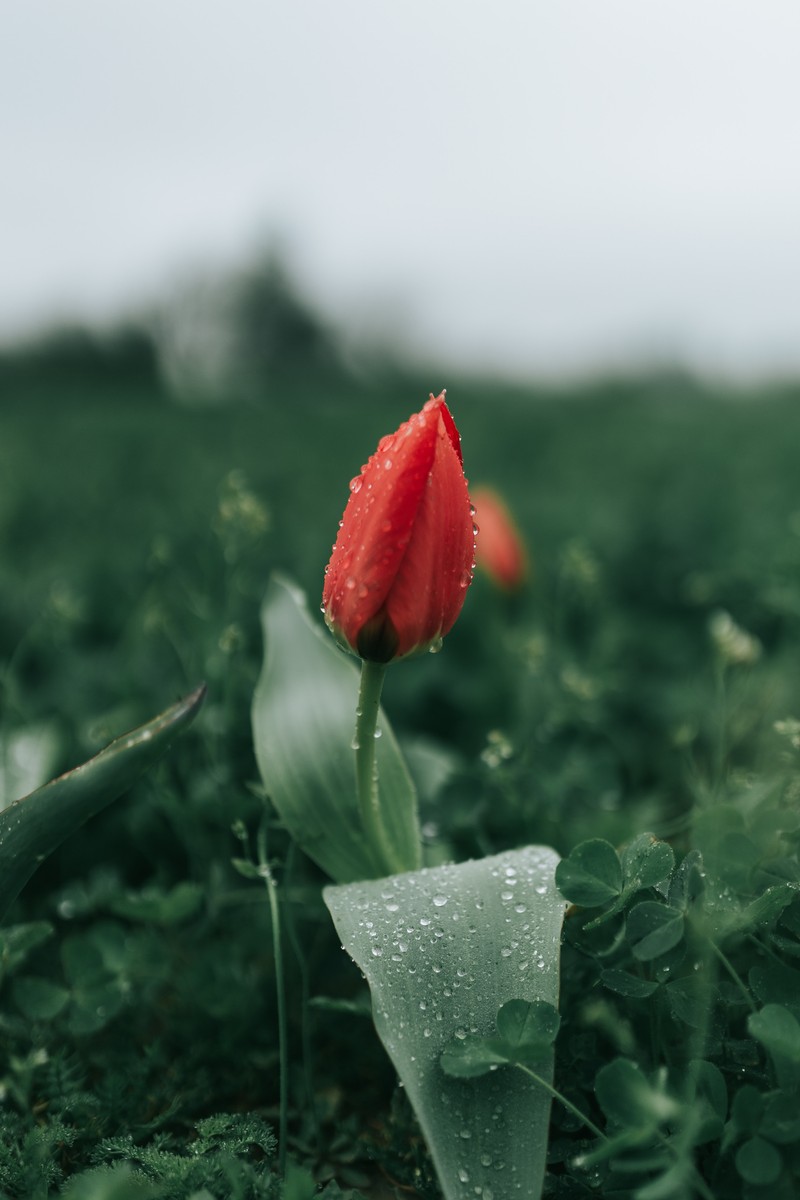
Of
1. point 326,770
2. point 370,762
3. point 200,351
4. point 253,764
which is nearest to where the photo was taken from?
point 370,762

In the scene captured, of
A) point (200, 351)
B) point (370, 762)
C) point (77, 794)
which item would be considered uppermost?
point (77, 794)

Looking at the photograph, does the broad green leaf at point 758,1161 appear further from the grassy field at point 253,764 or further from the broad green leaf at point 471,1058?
the broad green leaf at point 471,1058

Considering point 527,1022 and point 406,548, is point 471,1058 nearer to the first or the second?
point 527,1022

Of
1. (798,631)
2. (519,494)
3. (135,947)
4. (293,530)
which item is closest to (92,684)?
(135,947)

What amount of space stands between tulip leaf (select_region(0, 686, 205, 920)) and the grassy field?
22 centimetres

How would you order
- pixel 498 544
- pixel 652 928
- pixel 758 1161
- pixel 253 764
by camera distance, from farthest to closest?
pixel 498 544 → pixel 253 764 → pixel 652 928 → pixel 758 1161

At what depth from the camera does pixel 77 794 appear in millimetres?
1107

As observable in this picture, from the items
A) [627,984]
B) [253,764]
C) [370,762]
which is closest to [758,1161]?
[627,984]

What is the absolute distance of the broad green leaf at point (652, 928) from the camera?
1055mm

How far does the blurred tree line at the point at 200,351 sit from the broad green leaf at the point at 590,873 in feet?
25.2

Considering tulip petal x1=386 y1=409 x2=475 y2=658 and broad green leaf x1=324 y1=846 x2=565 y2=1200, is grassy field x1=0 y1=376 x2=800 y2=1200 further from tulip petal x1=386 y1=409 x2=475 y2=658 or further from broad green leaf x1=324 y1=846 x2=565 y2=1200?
tulip petal x1=386 y1=409 x2=475 y2=658

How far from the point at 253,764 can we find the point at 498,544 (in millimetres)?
924

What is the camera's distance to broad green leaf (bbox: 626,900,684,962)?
1055 millimetres

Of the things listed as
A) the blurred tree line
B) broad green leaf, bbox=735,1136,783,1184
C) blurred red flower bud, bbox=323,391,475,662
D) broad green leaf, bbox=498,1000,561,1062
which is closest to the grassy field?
broad green leaf, bbox=735,1136,783,1184
